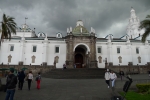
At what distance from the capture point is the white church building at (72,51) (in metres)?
32.8

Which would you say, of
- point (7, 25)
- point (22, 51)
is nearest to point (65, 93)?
point (7, 25)

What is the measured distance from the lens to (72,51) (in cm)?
3192

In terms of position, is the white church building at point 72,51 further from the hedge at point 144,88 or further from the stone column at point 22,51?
the hedge at point 144,88

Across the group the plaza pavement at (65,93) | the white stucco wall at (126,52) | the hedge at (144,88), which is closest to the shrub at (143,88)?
the hedge at (144,88)

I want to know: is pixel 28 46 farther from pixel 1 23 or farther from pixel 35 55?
pixel 1 23

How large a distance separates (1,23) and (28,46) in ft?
49.8

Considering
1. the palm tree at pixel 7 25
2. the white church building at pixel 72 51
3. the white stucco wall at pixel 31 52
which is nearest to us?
the palm tree at pixel 7 25

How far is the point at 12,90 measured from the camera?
5.66 metres

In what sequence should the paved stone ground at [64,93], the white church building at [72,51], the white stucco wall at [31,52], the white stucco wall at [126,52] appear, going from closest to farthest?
the paved stone ground at [64,93], the white church building at [72,51], the white stucco wall at [31,52], the white stucco wall at [126,52]

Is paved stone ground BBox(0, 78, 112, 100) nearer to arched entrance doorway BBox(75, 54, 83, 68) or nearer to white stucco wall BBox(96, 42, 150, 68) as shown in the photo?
arched entrance doorway BBox(75, 54, 83, 68)

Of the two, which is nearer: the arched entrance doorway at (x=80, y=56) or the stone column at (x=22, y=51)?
the stone column at (x=22, y=51)

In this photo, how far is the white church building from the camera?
3275 cm

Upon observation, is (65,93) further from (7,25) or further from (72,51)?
(72,51)

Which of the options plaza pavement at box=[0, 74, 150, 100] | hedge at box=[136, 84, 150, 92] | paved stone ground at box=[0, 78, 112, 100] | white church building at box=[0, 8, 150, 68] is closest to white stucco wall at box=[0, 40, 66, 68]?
white church building at box=[0, 8, 150, 68]
